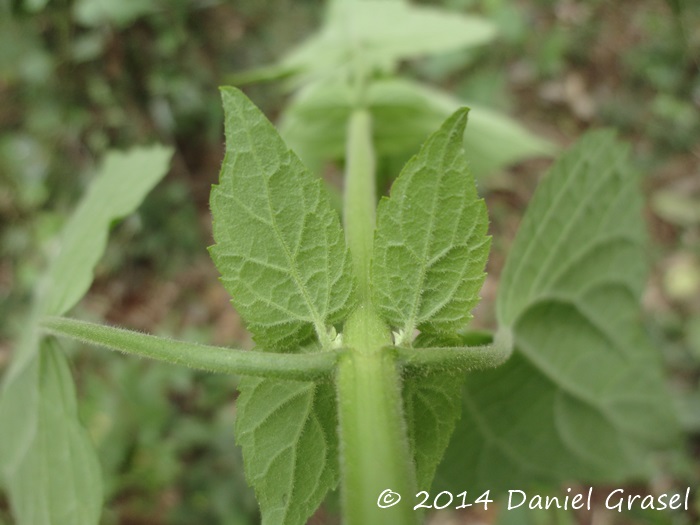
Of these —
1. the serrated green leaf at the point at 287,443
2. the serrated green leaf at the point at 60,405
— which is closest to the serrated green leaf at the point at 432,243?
the serrated green leaf at the point at 287,443

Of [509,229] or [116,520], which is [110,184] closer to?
[116,520]

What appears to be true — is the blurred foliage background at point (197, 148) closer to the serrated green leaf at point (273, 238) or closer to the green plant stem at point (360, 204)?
the green plant stem at point (360, 204)

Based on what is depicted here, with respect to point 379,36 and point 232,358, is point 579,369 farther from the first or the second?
point 379,36

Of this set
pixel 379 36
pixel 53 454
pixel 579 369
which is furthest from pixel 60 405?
pixel 379 36

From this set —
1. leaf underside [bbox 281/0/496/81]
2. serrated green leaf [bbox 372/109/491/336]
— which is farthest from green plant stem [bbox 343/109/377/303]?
leaf underside [bbox 281/0/496/81]

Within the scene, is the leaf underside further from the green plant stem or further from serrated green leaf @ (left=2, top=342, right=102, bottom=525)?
serrated green leaf @ (left=2, top=342, right=102, bottom=525)
